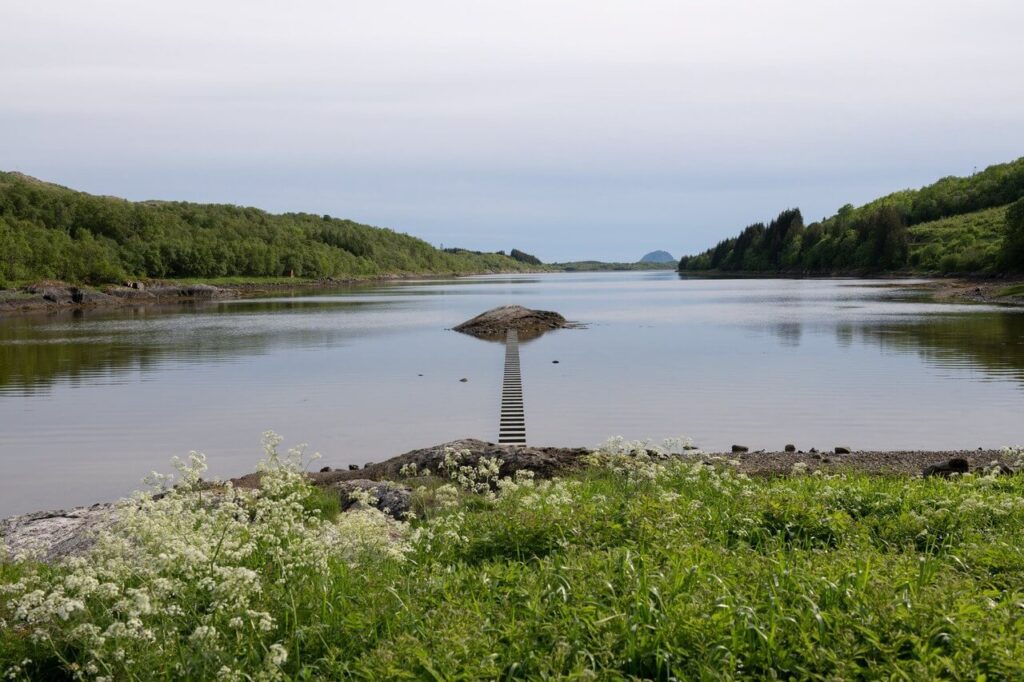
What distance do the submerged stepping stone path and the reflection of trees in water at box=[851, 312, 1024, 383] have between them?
19.9 meters

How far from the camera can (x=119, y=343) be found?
54.4 meters

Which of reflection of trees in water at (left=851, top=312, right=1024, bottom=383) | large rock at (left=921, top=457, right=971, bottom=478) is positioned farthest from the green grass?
large rock at (left=921, top=457, right=971, bottom=478)

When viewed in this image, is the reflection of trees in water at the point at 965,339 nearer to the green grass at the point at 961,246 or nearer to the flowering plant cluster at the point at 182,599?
the flowering plant cluster at the point at 182,599

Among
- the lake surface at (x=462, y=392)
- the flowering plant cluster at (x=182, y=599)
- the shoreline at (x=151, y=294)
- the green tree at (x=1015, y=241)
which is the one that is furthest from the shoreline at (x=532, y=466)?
the green tree at (x=1015, y=241)

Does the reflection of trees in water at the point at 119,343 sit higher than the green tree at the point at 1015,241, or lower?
Result: lower

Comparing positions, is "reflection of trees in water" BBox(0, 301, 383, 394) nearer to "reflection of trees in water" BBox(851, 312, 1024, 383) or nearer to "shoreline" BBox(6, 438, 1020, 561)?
"shoreline" BBox(6, 438, 1020, 561)

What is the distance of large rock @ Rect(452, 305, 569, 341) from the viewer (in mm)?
62031

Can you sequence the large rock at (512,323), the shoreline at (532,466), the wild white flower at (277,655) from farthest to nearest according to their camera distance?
1. the large rock at (512,323)
2. the shoreline at (532,466)
3. the wild white flower at (277,655)

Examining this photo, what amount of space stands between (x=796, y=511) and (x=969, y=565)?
181cm

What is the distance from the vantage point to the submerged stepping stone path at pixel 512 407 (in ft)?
75.3

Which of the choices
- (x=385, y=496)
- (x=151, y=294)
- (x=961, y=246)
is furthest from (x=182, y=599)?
(x=961, y=246)

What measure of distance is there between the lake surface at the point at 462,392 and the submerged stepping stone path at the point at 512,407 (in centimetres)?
43

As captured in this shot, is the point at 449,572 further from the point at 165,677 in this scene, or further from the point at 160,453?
the point at 160,453

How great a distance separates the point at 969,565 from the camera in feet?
24.3
